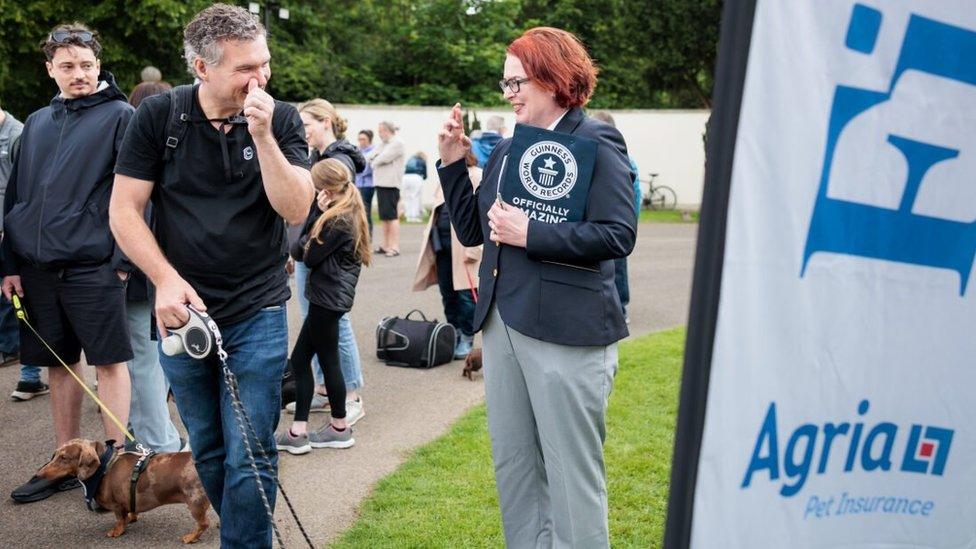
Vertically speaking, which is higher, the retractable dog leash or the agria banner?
the agria banner

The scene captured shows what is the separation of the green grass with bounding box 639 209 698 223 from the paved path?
14.8m

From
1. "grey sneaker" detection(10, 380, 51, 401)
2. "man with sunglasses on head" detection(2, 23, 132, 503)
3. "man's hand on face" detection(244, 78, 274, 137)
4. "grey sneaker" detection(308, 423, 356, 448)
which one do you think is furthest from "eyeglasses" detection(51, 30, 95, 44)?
"grey sneaker" detection(10, 380, 51, 401)

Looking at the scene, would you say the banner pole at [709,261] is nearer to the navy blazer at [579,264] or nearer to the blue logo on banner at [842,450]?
the blue logo on banner at [842,450]

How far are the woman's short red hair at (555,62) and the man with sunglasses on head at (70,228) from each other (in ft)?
8.40

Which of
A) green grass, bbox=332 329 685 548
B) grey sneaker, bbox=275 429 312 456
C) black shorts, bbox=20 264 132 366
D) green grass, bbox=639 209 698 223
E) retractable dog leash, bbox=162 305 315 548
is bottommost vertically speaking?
green grass, bbox=639 209 698 223

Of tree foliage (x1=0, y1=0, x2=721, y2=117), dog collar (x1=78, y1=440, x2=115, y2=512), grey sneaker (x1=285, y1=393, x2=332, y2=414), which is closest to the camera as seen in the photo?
dog collar (x1=78, y1=440, x2=115, y2=512)

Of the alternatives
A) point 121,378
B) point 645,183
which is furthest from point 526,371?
point 645,183

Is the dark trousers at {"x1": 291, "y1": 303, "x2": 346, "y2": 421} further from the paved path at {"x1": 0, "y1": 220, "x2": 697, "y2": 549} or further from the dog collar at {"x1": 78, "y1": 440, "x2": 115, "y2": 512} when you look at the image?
the dog collar at {"x1": 78, "y1": 440, "x2": 115, "y2": 512}

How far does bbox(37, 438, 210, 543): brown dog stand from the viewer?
433cm

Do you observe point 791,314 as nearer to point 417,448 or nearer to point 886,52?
point 886,52

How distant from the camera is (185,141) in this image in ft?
10.7

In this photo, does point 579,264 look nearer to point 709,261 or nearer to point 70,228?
point 709,261

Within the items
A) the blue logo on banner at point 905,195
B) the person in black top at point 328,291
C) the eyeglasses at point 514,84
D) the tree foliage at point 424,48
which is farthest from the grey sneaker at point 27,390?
the tree foliage at point 424,48

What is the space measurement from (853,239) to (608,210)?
1581 mm
